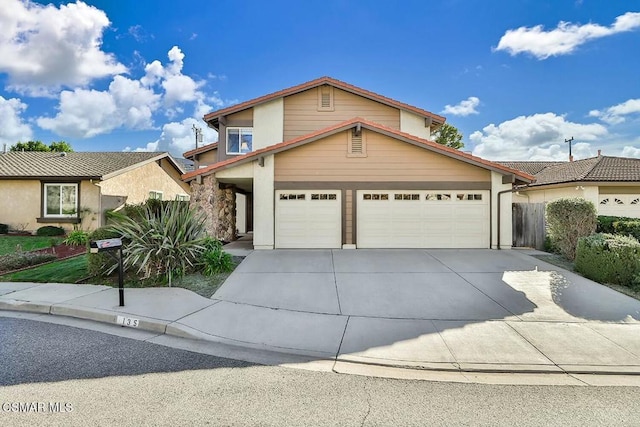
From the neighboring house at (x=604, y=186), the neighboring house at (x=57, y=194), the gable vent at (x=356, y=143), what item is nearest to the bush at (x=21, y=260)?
the neighboring house at (x=57, y=194)

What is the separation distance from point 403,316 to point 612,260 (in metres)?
6.01

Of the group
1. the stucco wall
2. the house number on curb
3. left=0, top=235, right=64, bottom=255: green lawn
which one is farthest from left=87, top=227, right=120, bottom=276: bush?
the stucco wall

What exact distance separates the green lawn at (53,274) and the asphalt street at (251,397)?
4657 mm

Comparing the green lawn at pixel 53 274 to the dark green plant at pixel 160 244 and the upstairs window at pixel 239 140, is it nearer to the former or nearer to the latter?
the dark green plant at pixel 160 244

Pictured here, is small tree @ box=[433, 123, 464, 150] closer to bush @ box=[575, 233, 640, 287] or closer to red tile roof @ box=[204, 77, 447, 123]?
red tile roof @ box=[204, 77, 447, 123]

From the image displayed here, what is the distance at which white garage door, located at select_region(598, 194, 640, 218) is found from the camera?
53.4 ft

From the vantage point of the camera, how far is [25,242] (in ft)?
46.4

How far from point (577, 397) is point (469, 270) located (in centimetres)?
564

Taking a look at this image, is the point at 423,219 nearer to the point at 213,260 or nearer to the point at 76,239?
the point at 213,260

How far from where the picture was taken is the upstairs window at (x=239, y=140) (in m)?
16.1

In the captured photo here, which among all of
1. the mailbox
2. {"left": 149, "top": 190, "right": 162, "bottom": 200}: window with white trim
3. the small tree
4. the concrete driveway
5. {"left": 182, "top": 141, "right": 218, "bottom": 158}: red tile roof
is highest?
the small tree

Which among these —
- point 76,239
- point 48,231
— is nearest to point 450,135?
point 76,239

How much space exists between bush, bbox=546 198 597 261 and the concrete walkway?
1602 mm

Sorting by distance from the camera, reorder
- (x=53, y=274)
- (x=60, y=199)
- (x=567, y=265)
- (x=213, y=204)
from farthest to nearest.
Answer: (x=60, y=199) → (x=213, y=204) → (x=567, y=265) → (x=53, y=274)
